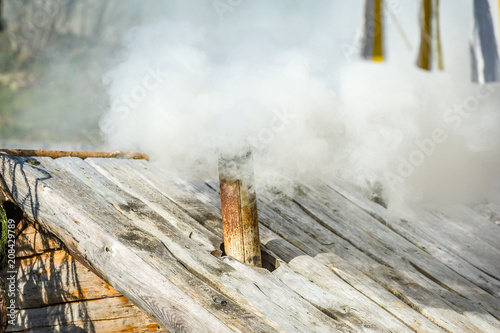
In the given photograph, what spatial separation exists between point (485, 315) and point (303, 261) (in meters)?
1.14

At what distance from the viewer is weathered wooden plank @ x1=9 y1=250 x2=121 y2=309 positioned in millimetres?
2607

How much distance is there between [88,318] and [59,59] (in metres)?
23.2

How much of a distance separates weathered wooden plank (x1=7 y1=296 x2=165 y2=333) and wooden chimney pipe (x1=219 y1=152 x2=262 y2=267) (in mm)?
699

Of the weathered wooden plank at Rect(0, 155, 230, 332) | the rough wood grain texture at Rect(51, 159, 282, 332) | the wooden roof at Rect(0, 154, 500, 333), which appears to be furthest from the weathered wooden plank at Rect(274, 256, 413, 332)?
the weathered wooden plank at Rect(0, 155, 230, 332)

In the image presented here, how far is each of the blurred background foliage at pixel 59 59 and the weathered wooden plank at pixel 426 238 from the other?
17.1 metres

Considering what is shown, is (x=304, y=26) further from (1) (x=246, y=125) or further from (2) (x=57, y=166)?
(2) (x=57, y=166)

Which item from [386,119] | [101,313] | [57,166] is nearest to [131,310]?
[101,313]

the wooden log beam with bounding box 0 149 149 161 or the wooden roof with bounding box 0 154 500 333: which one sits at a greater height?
the wooden log beam with bounding box 0 149 149 161

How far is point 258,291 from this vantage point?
2.22 m

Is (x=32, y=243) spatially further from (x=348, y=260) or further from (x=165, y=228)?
(x=348, y=260)

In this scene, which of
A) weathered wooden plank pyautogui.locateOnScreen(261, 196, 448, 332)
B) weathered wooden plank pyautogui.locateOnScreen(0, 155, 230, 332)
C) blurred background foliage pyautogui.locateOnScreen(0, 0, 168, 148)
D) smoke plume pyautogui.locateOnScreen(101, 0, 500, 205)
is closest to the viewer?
weathered wooden plank pyautogui.locateOnScreen(0, 155, 230, 332)

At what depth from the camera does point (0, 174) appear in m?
2.44

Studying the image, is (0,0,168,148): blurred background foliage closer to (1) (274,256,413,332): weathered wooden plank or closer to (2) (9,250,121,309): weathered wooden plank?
(2) (9,250,121,309): weathered wooden plank

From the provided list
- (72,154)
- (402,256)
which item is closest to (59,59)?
(72,154)
